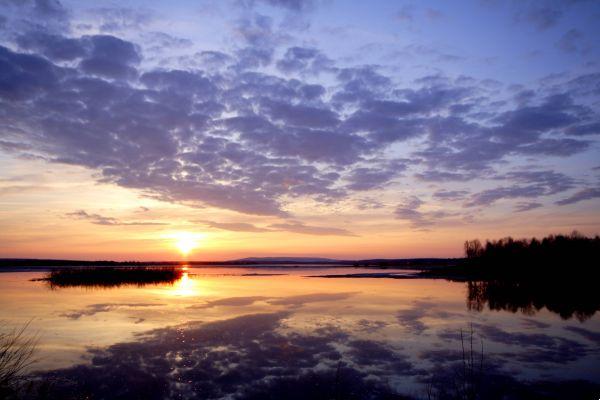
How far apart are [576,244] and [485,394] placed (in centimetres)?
5641

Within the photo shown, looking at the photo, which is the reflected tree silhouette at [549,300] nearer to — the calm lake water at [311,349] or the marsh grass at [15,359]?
the calm lake water at [311,349]

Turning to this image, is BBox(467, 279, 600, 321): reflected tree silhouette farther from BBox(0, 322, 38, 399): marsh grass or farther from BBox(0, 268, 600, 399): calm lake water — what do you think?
BBox(0, 322, 38, 399): marsh grass

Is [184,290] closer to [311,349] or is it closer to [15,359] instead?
[15,359]

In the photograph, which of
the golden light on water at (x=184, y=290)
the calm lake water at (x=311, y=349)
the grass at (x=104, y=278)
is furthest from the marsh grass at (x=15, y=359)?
the grass at (x=104, y=278)

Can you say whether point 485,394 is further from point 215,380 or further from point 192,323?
point 192,323

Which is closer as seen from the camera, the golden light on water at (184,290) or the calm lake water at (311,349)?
the calm lake water at (311,349)

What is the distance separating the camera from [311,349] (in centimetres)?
1496

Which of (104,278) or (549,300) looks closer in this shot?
(549,300)

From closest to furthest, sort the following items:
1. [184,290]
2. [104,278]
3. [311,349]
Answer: [311,349], [184,290], [104,278]

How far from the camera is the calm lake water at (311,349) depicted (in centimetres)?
1095

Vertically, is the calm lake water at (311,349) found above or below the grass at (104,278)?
below

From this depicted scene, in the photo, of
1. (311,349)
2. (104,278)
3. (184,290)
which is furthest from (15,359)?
(104,278)

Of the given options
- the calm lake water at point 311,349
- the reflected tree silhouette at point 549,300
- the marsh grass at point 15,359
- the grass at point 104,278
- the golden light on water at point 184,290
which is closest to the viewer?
the marsh grass at point 15,359

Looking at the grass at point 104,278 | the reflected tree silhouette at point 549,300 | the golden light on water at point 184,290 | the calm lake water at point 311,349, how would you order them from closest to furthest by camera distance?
the calm lake water at point 311,349 → the reflected tree silhouette at point 549,300 → the golden light on water at point 184,290 → the grass at point 104,278
